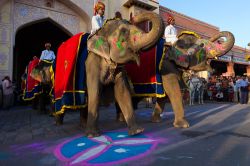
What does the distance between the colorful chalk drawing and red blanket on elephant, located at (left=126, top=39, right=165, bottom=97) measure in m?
1.48

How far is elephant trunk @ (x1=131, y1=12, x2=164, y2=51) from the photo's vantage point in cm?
429

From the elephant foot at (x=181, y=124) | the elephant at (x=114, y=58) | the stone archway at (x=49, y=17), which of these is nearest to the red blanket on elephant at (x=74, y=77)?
the elephant at (x=114, y=58)

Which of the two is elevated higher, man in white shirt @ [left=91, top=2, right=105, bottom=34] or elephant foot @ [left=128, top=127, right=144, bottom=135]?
man in white shirt @ [left=91, top=2, right=105, bottom=34]

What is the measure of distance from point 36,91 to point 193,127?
5937mm

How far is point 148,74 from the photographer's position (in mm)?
6133

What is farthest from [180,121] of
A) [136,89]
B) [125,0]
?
[125,0]

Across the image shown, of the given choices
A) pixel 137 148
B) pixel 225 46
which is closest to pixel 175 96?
pixel 225 46

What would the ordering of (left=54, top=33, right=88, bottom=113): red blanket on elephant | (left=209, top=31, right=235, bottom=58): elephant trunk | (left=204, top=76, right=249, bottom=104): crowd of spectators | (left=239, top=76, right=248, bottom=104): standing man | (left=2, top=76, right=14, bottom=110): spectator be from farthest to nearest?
A: (left=204, top=76, right=249, bottom=104): crowd of spectators → (left=239, top=76, right=248, bottom=104): standing man → (left=2, top=76, right=14, bottom=110): spectator → (left=209, top=31, right=235, bottom=58): elephant trunk → (left=54, top=33, right=88, bottom=113): red blanket on elephant

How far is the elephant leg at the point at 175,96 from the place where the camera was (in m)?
5.67

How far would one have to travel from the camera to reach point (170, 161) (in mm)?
3326

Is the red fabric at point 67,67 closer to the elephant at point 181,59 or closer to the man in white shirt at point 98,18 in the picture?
the man in white shirt at point 98,18

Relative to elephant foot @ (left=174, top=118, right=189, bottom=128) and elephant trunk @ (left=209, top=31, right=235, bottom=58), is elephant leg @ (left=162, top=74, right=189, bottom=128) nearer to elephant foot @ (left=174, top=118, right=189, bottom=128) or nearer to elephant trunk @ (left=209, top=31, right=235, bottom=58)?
elephant foot @ (left=174, top=118, right=189, bottom=128)

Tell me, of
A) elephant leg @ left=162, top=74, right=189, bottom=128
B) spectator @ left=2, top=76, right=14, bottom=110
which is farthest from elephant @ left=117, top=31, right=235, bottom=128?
spectator @ left=2, top=76, right=14, bottom=110

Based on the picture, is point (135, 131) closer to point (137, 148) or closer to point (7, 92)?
point (137, 148)
